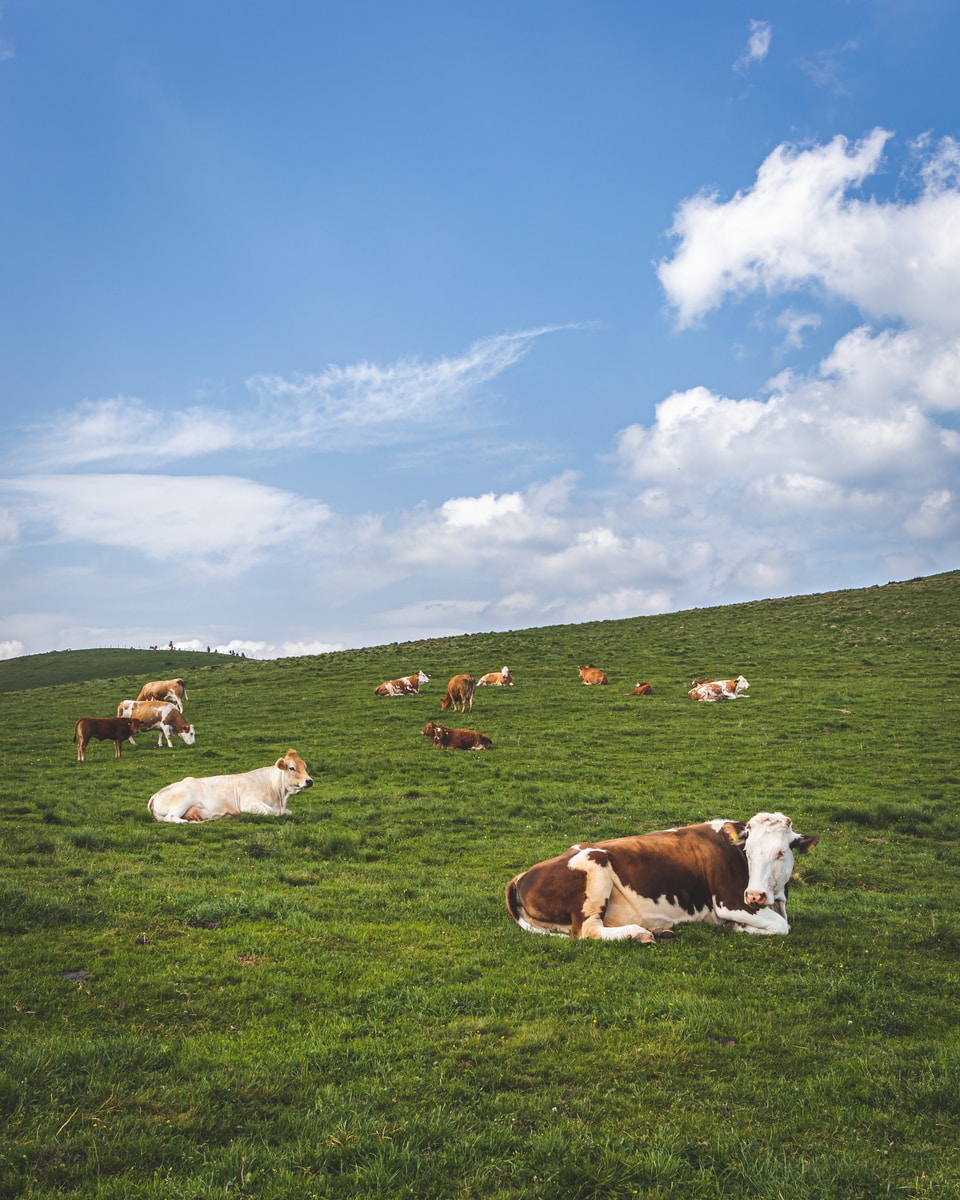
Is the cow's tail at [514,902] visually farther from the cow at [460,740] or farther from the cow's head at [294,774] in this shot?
the cow at [460,740]

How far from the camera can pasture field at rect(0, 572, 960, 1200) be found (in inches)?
179

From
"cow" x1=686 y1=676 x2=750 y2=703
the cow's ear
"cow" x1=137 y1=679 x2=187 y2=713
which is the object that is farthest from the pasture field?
"cow" x1=137 y1=679 x2=187 y2=713

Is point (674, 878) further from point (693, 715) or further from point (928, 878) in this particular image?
point (693, 715)

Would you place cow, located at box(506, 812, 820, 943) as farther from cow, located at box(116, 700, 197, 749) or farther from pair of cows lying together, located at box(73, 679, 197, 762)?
cow, located at box(116, 700, 197, 749)

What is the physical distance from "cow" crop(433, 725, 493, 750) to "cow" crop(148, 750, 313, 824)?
24.5 feet

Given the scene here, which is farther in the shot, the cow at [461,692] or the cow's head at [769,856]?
the cow at [461,692]

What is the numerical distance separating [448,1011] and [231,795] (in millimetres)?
10739

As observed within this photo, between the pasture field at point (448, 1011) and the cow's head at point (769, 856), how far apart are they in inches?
20.4

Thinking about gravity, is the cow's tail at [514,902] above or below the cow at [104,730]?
below

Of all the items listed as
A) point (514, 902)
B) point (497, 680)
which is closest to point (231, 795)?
point (514, 902)

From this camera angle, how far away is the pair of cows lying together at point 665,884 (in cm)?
875

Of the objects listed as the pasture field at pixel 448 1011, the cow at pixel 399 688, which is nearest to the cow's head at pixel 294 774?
the pasture field at pixel 448 1011

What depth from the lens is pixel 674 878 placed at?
29.8ft

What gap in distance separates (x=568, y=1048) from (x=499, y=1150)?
137cm
